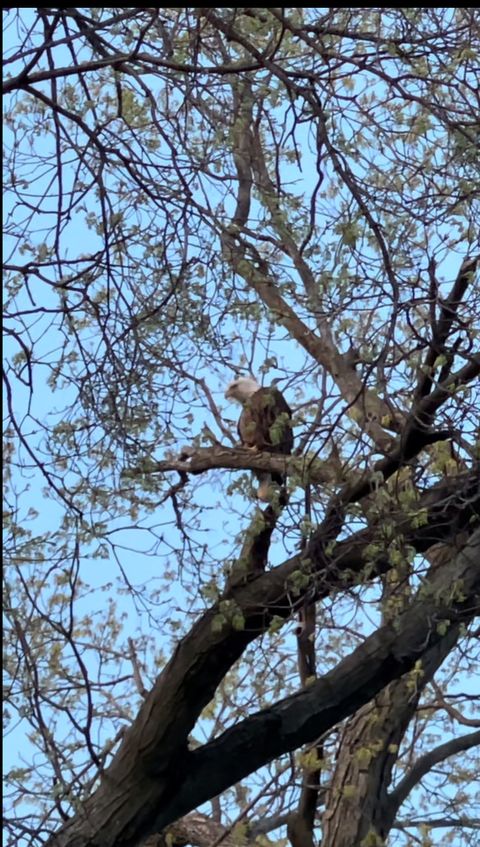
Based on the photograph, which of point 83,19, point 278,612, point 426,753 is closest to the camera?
point 83,19

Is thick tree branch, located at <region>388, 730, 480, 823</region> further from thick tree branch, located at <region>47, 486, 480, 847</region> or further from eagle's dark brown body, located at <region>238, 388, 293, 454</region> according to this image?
eagle's dark brown body, located at <region>238, 388, 293, 454</region>

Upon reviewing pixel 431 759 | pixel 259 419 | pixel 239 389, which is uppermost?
pixel 239 389

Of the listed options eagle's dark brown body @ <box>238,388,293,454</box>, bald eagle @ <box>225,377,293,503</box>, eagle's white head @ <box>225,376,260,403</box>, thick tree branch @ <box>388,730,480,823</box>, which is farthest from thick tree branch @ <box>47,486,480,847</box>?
eagle's white head @ <box>225,376,260,403</box>

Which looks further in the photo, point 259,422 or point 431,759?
point 431,759

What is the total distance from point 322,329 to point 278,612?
98 cm

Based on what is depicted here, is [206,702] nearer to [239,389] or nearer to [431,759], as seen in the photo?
[431,759]

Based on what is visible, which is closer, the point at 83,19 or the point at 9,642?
the point at 83,19

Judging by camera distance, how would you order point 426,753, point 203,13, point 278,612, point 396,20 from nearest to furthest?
point 203,13, point 396,20, point 278,612, point 426,753

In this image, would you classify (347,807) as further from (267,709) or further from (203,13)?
(203,13)

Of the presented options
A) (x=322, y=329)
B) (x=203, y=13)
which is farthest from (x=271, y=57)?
(x=322, y=329)

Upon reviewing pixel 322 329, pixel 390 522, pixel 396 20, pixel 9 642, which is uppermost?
pixel 396 20

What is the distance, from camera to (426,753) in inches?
199

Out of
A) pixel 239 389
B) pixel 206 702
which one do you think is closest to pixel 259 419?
pixel 239 389

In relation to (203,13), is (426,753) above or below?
below
